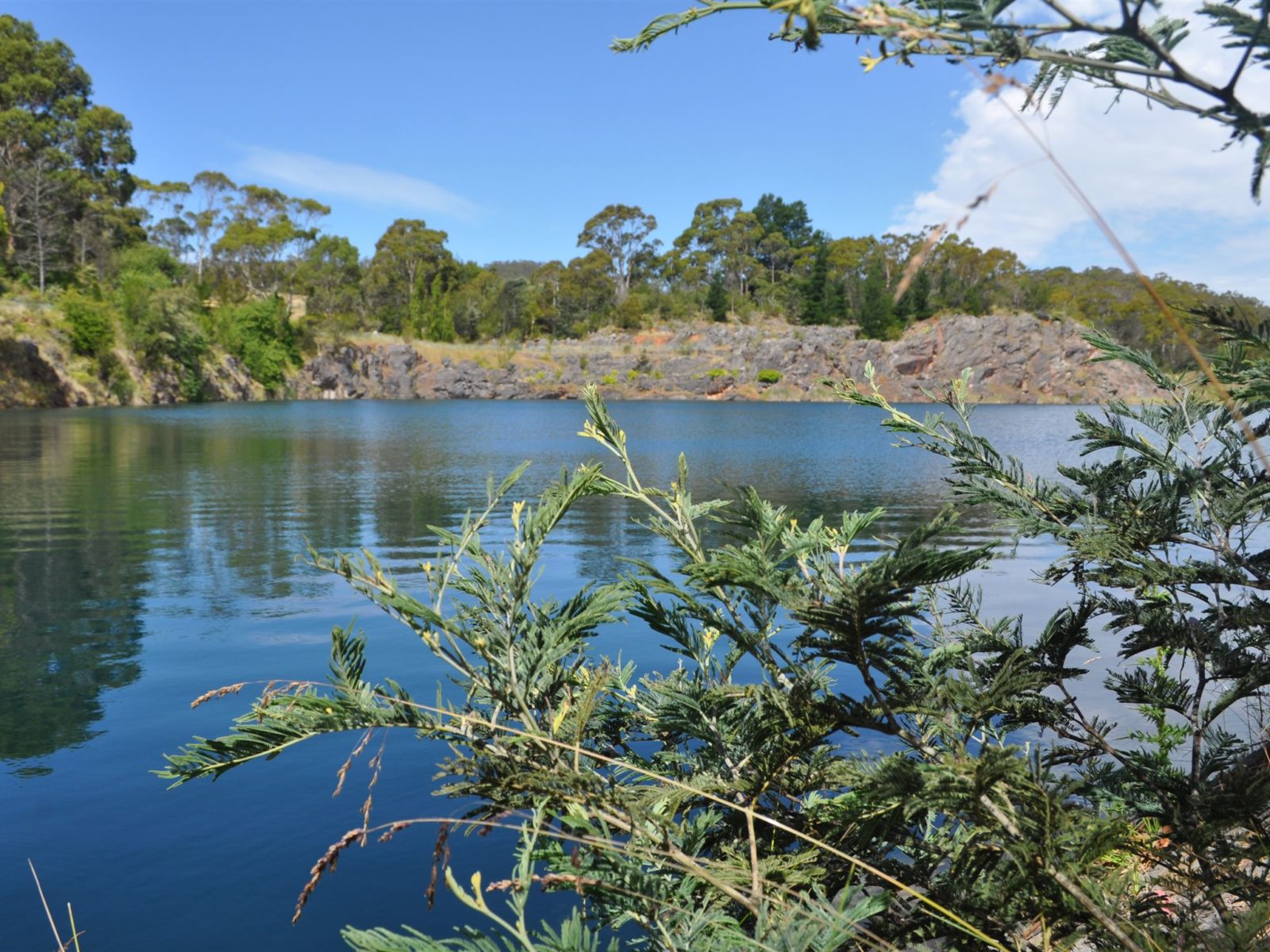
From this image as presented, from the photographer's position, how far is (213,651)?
693cm

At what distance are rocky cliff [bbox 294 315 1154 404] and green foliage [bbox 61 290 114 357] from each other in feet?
73.4

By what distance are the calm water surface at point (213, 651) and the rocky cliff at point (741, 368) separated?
51.2m

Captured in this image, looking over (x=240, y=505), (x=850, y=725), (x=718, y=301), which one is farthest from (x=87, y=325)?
(x=850, y=725)

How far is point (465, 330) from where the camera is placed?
86375mm

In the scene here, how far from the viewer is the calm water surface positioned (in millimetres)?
3658

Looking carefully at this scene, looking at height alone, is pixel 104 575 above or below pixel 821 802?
below

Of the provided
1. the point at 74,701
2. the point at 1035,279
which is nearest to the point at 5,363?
the point at 74,701

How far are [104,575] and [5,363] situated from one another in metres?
43.5

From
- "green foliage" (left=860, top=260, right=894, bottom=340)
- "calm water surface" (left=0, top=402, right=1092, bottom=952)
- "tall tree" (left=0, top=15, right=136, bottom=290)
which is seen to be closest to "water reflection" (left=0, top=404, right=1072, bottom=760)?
"calm water surface" (left=0, top=402, right=1092, bottom=952)

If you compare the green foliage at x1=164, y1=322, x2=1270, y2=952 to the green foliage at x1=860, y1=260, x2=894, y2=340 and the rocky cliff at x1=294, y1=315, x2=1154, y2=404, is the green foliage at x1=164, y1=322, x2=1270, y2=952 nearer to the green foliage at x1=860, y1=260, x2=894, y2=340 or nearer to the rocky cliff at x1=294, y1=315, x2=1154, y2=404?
the rocky cliff at x1=294, y1=315, x2=1154, y2=404

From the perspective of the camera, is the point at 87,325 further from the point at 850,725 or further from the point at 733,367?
the point at 850,725

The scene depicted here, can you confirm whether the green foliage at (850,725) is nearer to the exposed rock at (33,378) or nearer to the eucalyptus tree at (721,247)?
the exposed rock at (33,378)

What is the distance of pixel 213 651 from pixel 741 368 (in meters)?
70.3

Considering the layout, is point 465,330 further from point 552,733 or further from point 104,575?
point 552,733
